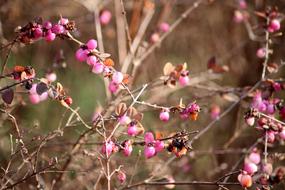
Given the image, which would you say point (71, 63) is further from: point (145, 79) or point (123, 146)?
point (123, 146)

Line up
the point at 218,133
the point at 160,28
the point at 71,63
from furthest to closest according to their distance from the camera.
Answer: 1. the point at 71,63
2. the point at 218,133
3. the point at 160,28

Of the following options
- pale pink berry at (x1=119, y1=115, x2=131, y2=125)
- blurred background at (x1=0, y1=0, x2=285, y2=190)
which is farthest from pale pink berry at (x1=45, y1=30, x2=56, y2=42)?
blurred background at (x1=0, y1=0, x2=285, y2=190)

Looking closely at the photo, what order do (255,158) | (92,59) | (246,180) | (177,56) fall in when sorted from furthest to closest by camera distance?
(177,56)
(255,158)
(92,59)
(246,180)

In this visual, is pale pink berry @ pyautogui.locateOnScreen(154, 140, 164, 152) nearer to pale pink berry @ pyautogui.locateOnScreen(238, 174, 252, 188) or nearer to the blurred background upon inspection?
pale pink berry @ pyautogui.locateOnScreen(238, 174, 252, 188)

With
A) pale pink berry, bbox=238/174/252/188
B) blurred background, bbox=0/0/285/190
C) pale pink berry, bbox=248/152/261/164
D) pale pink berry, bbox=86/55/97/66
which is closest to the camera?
pale pink berry, bbox=238/174/252/188

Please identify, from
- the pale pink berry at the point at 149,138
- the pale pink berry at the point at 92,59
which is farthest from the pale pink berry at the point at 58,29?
the pale pink berry at the point at 149,138

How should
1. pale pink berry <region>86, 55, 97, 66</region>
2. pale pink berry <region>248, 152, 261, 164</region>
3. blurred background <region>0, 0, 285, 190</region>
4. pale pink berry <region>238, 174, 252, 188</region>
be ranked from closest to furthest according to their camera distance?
pale pink berry <region>238, 174, 252, 188</region> → pale pink berry <region>86, 55, 97, 66</region> → pale pink berry <region>248, 152, 261, 164</region> → blurred background <region>0, 0, 285, 190</region>

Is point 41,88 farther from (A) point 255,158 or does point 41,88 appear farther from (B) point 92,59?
(A) point 255,158

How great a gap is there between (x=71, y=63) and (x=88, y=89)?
1.35ft

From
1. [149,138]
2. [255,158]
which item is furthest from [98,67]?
[255,158]

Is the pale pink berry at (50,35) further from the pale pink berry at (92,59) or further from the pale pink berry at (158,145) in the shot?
the pale pink berry at (158,145)

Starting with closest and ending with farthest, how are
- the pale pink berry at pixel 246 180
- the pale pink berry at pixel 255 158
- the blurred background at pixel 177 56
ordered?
the pale pink berry at pixel 246 180 → the pale pink berry at pixel 255 158 → the blurred background at pixel 177 56

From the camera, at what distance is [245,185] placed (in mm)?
1601

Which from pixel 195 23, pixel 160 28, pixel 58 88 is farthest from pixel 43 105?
pixel 58 88
